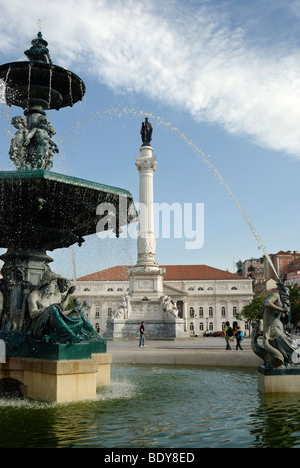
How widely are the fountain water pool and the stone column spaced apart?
124ft

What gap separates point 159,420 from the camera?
6105 millimetres

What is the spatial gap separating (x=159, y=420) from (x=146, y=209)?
42.5 m

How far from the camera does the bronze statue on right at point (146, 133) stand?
2035 inches

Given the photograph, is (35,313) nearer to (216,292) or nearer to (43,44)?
(43,44)

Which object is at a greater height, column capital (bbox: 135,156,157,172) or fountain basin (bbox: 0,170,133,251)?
column capital (bbox: 135,156,157,172)

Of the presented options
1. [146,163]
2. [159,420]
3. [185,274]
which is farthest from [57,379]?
[185,274]

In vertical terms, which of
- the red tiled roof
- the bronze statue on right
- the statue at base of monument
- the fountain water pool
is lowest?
the fountain water pool

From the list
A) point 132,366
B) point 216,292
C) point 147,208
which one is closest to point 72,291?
point 132,366

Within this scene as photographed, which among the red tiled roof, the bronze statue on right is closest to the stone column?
the bronze statue on right

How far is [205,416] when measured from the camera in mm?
6391

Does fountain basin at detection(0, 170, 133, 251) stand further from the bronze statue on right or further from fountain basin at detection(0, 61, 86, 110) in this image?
the bronze statue on right

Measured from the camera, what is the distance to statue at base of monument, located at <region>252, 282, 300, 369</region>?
8070mm

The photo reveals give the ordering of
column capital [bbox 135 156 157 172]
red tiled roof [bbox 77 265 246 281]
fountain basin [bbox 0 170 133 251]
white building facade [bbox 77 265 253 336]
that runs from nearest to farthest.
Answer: fountain basin [bbox 0 170 133 251]
column capital [bbox 135 156 157 172]
red tiled roof [bbox 77 265 246 281]
white building facade [bbox 77 265 253 336]

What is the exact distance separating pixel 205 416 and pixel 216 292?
9115 centimetres
